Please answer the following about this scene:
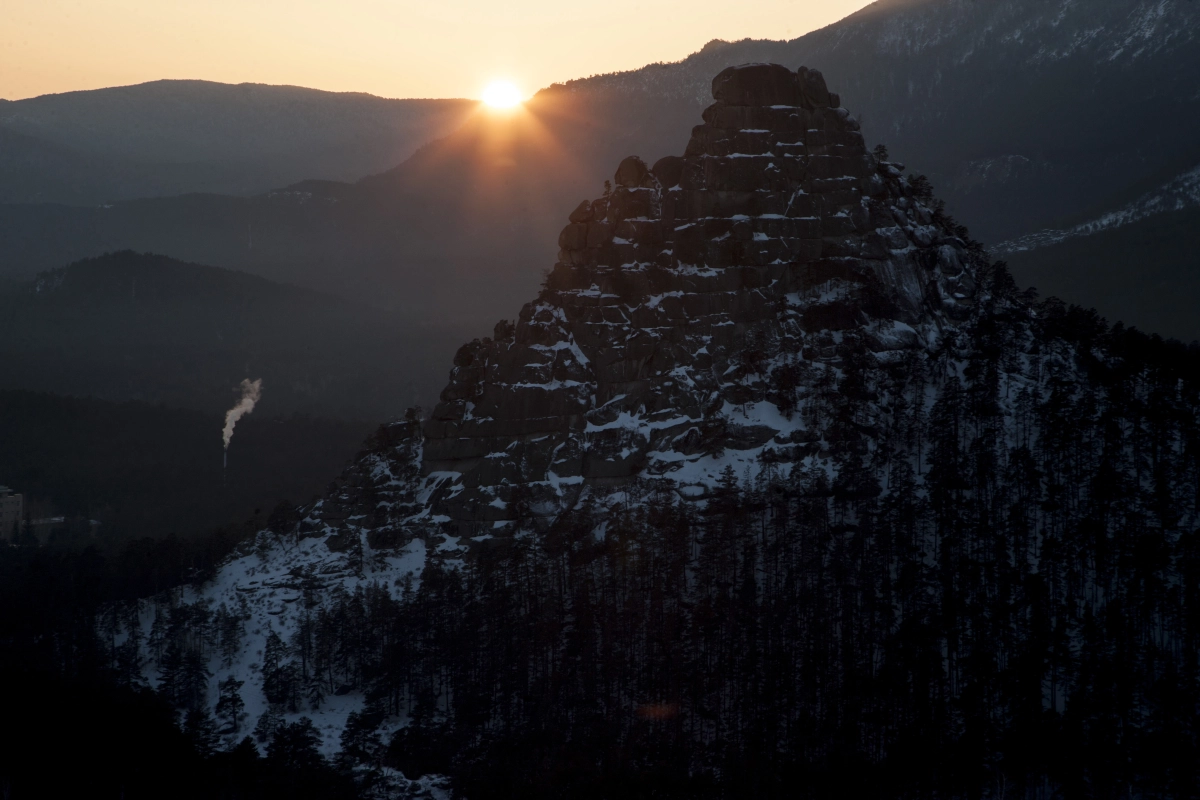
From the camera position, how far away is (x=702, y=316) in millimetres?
140125

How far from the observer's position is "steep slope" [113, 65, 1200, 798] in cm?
11325

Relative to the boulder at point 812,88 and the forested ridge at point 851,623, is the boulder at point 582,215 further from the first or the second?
the forested ridge at point 851,623

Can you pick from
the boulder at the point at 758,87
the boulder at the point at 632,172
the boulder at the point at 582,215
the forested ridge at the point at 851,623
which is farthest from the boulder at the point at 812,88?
the forested ridge at the point at 851,623

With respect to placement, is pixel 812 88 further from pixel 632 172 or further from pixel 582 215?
pixel 582 215

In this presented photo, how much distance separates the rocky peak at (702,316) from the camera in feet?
440

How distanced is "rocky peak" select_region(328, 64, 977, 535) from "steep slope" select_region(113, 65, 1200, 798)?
28 centimetres

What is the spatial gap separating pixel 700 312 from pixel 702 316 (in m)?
0.38

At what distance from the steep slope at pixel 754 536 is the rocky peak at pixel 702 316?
0.91 ft

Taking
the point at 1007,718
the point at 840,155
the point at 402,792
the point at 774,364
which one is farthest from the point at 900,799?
the point at 840,155

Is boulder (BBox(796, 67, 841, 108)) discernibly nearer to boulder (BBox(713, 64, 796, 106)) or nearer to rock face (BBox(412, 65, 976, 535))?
rock face (BBox(412, 65, 976, 535))

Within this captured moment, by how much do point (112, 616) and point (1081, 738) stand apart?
72704mm

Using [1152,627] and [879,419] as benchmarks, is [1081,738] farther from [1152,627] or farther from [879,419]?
[879,419]

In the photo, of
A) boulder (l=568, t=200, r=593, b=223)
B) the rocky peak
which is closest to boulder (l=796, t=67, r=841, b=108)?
the rocky peak

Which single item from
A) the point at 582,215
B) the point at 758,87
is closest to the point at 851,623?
the point at 582,215
